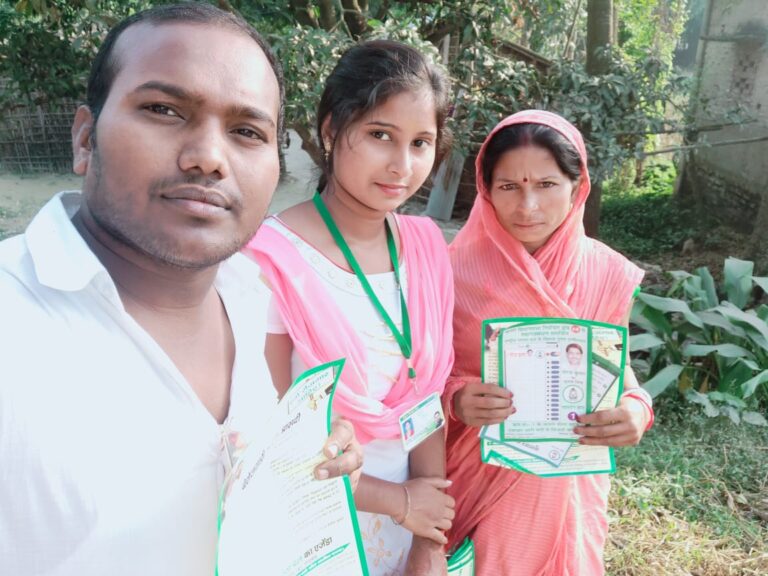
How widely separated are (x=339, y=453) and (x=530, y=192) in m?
1.02

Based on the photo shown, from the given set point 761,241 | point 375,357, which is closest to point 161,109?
point 375,357

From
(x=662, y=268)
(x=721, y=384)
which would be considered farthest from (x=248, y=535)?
(x=662, y=268)

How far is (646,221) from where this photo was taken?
8.27 m

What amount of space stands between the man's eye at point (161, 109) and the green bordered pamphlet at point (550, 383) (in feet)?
3.11

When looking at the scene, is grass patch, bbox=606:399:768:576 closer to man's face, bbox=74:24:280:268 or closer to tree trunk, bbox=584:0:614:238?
man's face, bbox=74:24:280:268

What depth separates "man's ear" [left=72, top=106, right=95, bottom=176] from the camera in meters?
0.94

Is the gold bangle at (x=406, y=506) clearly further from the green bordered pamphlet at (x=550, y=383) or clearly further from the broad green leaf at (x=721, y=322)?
the broad green leaf at (x=721, y=322)

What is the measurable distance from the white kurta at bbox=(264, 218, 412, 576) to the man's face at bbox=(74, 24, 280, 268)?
0.58 metres

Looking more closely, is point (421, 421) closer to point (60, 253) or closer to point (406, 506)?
point (406, 506)

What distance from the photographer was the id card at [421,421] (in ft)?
4.92

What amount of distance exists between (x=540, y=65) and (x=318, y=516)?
22.9ft

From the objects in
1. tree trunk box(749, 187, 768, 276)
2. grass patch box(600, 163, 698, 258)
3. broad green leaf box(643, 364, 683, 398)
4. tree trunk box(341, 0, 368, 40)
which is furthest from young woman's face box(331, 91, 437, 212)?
grass patch box(600, 163, 698, 258)

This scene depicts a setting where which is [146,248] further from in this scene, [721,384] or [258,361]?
[721,384]

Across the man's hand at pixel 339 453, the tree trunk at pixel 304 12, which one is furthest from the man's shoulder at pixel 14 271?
the tree trunk at pixel 304 12
